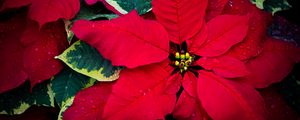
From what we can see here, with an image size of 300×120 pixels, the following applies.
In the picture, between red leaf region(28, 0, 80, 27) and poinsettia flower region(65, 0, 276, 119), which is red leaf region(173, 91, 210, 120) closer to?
poinsettia flower region(65, 0, 276, 119)

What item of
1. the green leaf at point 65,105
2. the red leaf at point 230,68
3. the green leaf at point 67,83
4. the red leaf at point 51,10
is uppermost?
the red leaf at point 51,10

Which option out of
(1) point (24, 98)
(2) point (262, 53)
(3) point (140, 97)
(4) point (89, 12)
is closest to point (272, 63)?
(2) point (262, 53)

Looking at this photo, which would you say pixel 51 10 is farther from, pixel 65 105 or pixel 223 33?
pixel 223 33

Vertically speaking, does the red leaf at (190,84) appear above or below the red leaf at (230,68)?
below

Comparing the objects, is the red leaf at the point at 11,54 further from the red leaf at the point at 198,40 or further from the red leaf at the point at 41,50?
Answer: the red leaf at the point at 198,40

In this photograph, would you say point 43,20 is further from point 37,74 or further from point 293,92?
point 293,92

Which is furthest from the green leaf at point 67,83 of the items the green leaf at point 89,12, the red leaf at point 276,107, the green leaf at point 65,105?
the red leaf at point 276,107

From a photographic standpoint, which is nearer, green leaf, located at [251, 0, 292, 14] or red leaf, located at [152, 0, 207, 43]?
red leaf, located at [152, 0, 207, 43]

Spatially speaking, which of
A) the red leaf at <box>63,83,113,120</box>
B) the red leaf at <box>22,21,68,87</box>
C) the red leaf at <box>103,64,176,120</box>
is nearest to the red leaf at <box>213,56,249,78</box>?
the red leaf at <box>103,64,176,120</box>

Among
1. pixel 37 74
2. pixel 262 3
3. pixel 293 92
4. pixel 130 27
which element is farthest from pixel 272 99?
pixel 37 74
